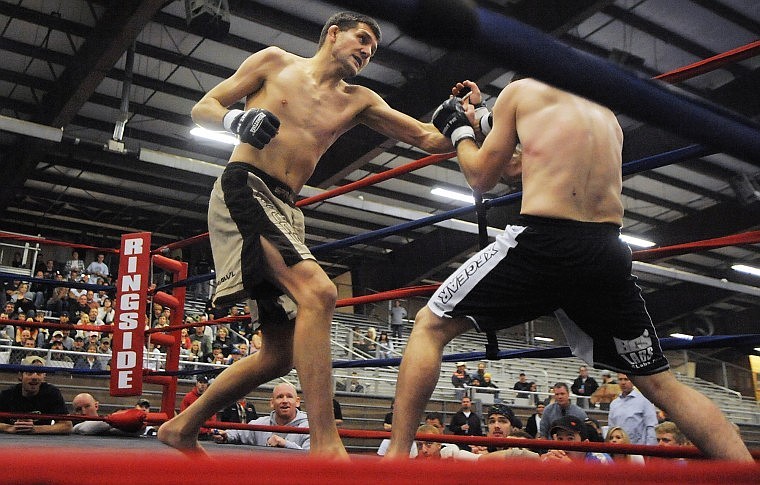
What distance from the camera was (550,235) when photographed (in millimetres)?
1520

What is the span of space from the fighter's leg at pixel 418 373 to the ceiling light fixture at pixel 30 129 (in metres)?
8.35

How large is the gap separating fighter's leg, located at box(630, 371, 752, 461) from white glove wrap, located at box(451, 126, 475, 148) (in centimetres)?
70

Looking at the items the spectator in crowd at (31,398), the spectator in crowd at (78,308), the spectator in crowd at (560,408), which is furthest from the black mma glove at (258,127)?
the spectator in crowd at (78,308)

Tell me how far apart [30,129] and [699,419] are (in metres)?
8.82

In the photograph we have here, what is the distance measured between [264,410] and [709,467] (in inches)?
294

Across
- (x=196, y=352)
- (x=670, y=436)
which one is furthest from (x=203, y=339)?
(x=670, y=436)

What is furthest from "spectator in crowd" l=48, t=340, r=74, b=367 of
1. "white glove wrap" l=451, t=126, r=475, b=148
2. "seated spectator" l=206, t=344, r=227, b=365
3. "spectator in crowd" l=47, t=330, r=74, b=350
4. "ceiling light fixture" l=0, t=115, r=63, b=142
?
"white glove wrap" l=451, t=126, r=475, b=148

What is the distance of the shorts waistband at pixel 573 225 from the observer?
1521 mm

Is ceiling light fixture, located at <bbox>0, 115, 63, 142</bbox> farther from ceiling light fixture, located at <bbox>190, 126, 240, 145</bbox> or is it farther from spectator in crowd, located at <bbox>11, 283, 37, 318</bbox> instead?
spectator in crowd, located at <bbox>11, 283, 37, 318</bbox>

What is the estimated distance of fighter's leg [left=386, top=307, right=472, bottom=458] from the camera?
1.47 meters

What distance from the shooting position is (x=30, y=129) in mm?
8594

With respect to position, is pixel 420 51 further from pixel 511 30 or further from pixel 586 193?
pixel 511 30

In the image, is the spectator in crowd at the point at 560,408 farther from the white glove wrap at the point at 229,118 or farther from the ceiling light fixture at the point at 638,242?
the ceiling light fixture at the point at 638,242

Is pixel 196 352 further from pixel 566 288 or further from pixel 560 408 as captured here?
pixel 566 288
